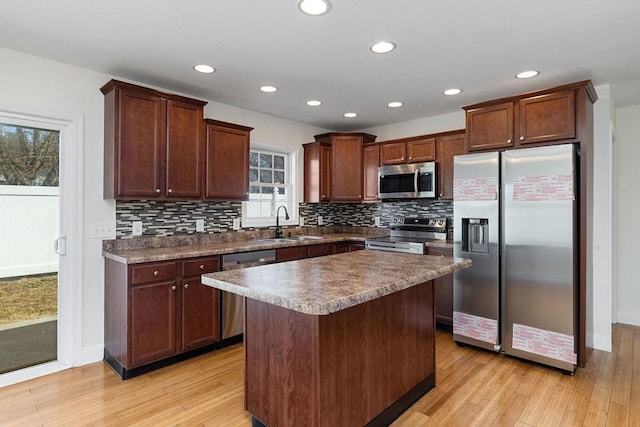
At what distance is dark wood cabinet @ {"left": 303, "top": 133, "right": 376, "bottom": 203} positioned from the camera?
485 cm

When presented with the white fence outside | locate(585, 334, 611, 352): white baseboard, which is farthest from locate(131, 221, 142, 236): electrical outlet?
locate(585, 334, 611, 352): white baseboard

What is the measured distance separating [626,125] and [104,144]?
543 centimetres

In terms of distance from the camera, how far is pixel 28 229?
2.78 meters

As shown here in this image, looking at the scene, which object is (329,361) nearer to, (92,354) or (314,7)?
(314,7)

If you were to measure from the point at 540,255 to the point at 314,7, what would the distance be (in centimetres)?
254

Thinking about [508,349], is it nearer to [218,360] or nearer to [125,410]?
[218,360]

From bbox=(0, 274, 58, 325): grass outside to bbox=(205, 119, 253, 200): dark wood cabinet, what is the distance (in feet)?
4.83

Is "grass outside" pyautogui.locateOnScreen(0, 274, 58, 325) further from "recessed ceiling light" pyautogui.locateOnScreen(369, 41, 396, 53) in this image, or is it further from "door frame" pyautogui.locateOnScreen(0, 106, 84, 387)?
"recessed ceiling light" pyautogui.locateOnScreen(369, 41, 396, 53)

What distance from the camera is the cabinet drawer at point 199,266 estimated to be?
3010mm

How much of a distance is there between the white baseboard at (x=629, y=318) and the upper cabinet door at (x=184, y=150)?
4.82 metres

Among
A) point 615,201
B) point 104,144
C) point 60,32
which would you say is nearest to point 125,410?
point 104,144

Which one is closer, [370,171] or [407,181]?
[407,181]

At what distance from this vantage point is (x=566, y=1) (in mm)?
1994

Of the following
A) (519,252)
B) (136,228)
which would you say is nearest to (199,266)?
(136,228)
